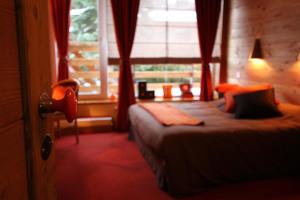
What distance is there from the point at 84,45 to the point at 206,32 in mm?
2204

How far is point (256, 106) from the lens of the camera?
3.41 metres

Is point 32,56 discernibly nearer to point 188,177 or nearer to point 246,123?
point 188,177

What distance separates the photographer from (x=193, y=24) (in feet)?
17.3

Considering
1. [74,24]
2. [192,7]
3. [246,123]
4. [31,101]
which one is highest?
[192,7]

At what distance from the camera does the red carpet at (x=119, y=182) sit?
2.60 m

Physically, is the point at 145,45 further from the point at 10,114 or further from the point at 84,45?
the point at 10,114

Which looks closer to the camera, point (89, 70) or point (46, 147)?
point (46, 147)

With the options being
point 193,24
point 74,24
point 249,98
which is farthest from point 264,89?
point 74,24

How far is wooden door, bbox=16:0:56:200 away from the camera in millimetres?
582

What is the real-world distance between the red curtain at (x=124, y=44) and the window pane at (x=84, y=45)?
453 mm

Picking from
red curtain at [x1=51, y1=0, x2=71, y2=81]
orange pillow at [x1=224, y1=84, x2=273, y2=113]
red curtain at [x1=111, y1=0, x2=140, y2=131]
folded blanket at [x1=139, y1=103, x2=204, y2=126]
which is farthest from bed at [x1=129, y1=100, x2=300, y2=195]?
red curtain at [x1=51, y1=0, x2=71, y2=81]

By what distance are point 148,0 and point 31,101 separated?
185 inches

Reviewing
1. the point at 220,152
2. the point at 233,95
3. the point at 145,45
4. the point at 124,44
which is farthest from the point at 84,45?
the point at 220,152

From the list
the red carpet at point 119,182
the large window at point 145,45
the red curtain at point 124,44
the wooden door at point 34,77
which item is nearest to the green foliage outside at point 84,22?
the large window at point 145,45
